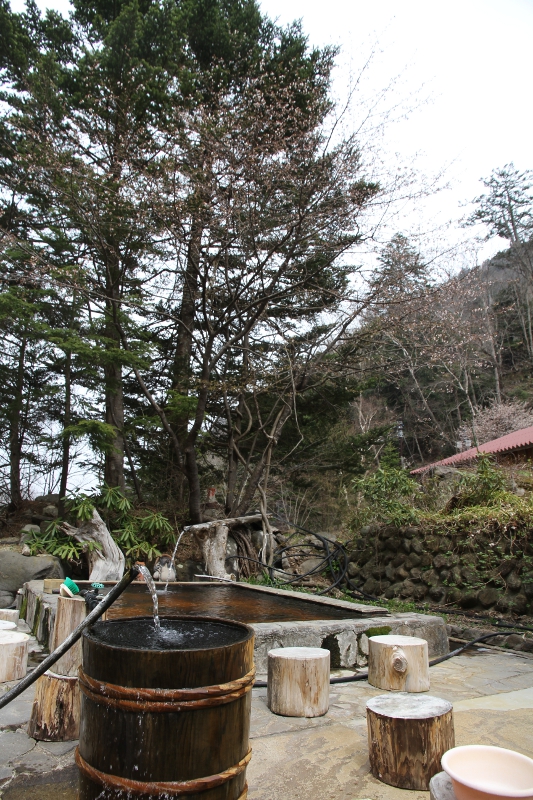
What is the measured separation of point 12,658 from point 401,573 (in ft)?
18.9

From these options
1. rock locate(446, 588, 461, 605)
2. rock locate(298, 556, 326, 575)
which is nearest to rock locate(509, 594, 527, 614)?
rock locate(446, 588, 461, 605)

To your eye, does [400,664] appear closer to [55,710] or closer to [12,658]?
[55,710]

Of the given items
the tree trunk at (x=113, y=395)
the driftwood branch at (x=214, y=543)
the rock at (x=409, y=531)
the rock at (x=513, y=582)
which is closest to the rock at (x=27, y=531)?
the tree trunk at (x=113, y=395)

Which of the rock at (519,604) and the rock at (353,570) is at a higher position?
the rock at (353,570)

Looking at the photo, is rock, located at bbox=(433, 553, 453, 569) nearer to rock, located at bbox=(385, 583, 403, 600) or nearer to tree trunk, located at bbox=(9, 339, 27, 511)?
rock, located at bbox=(385, 583, 403, 600)

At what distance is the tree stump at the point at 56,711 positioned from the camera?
2.81 meters

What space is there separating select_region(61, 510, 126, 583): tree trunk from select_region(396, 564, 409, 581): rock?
4.32m

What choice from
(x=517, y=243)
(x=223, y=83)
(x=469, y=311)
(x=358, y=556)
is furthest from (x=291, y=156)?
(x=517, y=243)

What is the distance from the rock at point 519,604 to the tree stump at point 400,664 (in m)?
2.95

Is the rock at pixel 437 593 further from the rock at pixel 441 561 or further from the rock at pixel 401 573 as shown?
the rock at pixel 401 573

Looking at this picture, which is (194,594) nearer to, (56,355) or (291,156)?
(56,355)

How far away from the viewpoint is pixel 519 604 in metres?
6.11

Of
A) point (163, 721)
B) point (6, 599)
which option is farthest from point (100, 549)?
point (163, 721)

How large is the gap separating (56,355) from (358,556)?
24.3 ft
